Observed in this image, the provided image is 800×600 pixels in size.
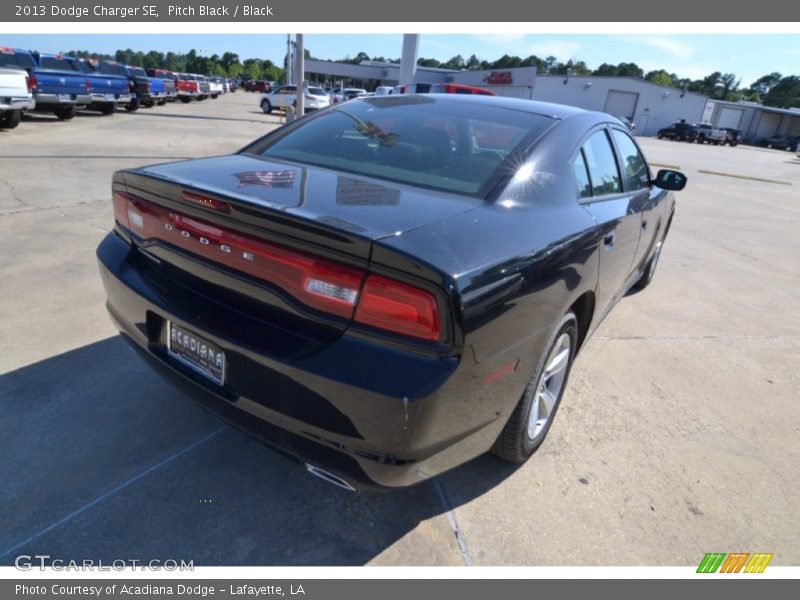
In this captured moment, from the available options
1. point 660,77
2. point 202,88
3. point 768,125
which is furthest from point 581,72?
point 202,88

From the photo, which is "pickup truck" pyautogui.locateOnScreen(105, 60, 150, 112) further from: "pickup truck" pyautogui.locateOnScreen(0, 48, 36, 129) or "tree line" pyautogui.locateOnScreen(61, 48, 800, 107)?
"tree line" pyautogui.locateOnScreen(61, 48, 800, 107)

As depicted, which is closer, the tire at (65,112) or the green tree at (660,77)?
the tire at (65,112)

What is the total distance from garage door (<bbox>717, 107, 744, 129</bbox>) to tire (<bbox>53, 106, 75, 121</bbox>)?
70.0 metres

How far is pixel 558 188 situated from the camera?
95.9 inches

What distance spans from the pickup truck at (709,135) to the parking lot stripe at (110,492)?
5532 cm

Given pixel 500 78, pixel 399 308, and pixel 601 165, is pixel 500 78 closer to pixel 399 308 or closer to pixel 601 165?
pixel 601 165

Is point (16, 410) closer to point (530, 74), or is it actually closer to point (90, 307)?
point (90, 307)

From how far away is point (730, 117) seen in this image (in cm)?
6506

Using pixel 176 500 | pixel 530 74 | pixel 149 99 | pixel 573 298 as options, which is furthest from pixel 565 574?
pixel 530 74

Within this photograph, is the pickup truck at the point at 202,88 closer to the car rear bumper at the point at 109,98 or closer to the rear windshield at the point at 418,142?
the car rear bumper at the point at 109,98

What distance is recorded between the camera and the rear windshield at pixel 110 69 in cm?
2060

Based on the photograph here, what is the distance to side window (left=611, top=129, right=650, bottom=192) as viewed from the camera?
345 centimetres

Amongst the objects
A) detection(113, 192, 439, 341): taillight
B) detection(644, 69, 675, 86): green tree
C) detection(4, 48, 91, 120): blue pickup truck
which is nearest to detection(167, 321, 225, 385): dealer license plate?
detection(113, 192, 439, 341): taillight

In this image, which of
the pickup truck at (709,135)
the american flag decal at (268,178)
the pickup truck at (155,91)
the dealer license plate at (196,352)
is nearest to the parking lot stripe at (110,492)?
the dealer license plate at (196,352)
